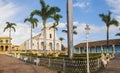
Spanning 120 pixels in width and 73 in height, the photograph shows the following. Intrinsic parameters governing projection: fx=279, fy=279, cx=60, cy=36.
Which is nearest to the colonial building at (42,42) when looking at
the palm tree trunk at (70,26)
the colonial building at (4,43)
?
the colonial building at (4,43)

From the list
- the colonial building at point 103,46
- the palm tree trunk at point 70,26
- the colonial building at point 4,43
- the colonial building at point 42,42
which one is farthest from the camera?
the colonial building at point 4,43

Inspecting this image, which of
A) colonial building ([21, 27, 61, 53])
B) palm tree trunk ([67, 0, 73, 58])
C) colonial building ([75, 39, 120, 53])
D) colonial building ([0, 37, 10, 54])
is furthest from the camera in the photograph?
colonial building ([0, 37, 10, 54])

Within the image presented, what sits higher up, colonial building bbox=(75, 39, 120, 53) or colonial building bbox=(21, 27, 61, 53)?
colonial building bbox=(21, 27, 61, 53)

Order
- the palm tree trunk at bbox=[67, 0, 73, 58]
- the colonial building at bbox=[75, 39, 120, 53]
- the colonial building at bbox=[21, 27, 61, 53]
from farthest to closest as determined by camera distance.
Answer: the colonial building at bbox=[21, 27, 61, 53]
the colonial building at bbox=[75, 39, 120, 53]
the palm tree trunk at bbox=[67, 0, 73, 58]

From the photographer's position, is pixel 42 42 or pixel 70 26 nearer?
pixel 70 26

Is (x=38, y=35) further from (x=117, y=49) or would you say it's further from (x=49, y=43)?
(x=117, y=49)

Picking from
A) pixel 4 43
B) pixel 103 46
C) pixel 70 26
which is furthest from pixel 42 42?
pixel 70 26

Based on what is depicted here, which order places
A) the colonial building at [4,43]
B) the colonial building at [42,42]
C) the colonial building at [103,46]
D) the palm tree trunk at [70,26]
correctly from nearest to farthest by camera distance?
the palm tree trunk at [70,26] → the colonial building at [103,46] → the colonial building at [42,42] → the colonial building at [4,43]

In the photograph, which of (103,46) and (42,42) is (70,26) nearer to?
(103,46)

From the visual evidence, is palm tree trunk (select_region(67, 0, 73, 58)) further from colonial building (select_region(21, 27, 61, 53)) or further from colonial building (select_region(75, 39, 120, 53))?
colonial building (select_region(21, 27, 61, 53))

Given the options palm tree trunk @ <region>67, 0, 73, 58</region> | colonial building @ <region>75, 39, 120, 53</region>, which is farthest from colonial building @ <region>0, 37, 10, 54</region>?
palm tree trunk @ <region>67, 0, 73, 58</region>

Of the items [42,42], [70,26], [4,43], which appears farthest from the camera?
[4,43]

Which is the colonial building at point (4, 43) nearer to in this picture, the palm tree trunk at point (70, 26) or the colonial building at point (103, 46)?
the colonial building at point (103, 46)

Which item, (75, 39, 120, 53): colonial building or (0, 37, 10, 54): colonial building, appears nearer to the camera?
(75, 39, 120, 53): colonial building
